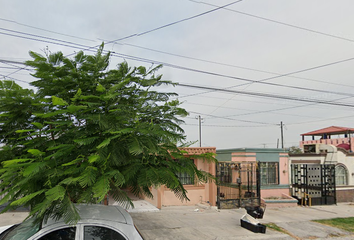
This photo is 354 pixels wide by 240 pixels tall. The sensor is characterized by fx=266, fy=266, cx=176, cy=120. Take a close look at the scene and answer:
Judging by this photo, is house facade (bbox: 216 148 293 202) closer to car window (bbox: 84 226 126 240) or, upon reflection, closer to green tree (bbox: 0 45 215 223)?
green tree (bbox: 0 45 215 223)

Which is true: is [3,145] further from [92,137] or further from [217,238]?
[217,238]

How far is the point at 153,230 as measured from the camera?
9328 mm

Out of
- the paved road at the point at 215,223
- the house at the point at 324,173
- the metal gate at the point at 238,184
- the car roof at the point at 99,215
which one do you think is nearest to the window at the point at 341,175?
the house at the point at 324,173

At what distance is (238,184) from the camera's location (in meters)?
14.8

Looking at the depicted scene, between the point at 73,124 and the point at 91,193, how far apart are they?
3.41 ft

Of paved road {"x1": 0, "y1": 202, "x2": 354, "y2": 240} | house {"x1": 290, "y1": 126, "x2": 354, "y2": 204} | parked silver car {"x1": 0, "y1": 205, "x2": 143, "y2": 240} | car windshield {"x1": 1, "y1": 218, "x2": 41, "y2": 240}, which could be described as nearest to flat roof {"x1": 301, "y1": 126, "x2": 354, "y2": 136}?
house {"x1": 290, "y1": 126, "x2": 354, "y2": 204}

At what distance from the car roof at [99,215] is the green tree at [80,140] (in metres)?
0.30

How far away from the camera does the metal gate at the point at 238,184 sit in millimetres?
14383

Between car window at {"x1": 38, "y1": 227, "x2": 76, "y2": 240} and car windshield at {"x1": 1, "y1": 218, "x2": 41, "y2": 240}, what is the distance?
25cm

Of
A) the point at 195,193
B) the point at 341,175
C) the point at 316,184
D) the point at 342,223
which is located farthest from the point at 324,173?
the point at 195,193

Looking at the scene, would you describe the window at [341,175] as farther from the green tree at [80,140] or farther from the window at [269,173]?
the green tree at [80,140]

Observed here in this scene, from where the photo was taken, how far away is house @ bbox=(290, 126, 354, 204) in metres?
16.9

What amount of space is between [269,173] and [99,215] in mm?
15434

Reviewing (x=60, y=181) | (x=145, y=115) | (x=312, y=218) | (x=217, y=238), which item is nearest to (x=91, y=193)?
(x=60, y=181)
